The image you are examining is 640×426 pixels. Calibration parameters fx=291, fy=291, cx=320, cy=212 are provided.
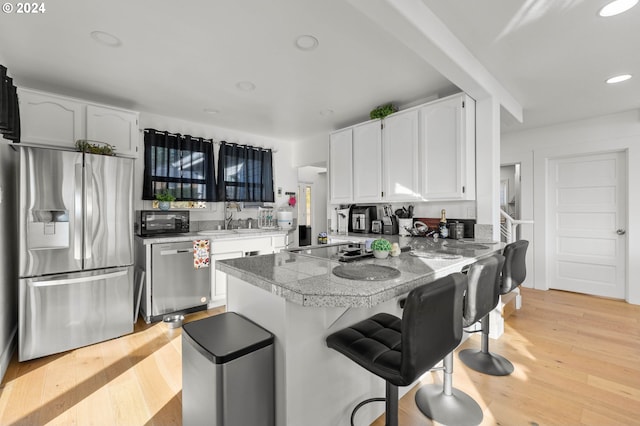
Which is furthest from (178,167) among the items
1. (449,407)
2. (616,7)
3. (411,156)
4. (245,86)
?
(616,7)

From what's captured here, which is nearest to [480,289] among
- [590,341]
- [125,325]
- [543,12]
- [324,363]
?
[324,363]

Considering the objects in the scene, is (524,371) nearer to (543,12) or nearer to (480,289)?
(480,289)

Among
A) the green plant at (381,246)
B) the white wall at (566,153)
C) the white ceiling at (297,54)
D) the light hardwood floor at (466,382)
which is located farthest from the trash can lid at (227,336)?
the white wall at (566,153)

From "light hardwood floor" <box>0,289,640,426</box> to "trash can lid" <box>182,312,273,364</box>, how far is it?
769 millimetres

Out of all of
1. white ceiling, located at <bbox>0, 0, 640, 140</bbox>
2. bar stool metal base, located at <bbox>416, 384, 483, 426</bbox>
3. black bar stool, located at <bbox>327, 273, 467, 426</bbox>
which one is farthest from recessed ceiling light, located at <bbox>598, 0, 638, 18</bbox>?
bar stool metal base, located at <bbox>416, 384, 483, 426</bbox>

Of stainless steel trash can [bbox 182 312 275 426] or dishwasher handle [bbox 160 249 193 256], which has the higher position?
dishwasher handle [bbox 160 249 193 256]

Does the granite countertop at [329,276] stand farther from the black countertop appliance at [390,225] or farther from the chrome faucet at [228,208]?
the chrome faucet at [228,208]

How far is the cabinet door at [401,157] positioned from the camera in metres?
3.23

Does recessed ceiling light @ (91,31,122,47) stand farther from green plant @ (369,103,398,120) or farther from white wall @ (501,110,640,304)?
white wall @ (501,110,640,304)

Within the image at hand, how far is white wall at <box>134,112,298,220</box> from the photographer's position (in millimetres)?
3686

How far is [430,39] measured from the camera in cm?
179

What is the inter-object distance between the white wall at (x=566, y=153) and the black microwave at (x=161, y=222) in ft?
16.2

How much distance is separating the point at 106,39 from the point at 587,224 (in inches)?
230

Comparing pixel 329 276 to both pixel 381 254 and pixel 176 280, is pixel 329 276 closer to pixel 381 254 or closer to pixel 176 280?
pixel 381 254
